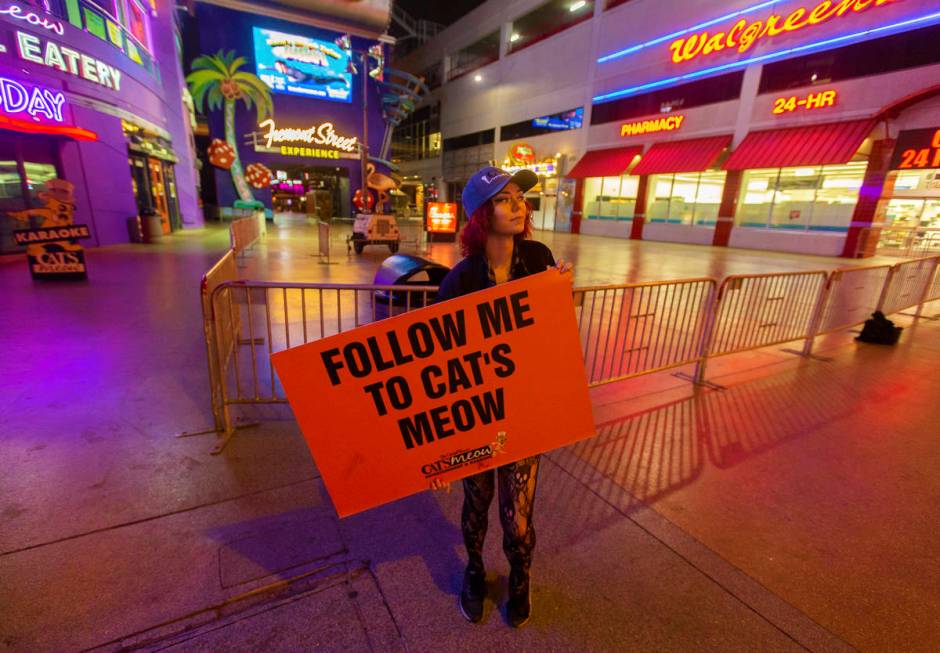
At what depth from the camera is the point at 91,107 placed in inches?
521

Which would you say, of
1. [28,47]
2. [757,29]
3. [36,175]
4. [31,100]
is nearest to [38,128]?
[31,100]

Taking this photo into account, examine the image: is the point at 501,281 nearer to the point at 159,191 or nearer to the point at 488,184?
the point at 488,184

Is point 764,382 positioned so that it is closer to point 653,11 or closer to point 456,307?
point 456,307

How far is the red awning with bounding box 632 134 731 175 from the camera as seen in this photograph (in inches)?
806

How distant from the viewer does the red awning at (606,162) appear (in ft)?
78.8

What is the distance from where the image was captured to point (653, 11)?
72.6ft

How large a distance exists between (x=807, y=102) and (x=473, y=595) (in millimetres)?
23448

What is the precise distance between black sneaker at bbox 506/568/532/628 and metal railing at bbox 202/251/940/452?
2.00 m

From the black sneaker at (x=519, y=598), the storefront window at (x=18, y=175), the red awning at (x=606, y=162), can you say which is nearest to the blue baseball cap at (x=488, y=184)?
the black sneaker at (x=519, y=598)

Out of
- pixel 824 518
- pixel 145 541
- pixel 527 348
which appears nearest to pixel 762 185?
pixel 824 518

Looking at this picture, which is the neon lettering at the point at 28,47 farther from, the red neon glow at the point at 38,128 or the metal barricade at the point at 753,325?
the metal barricade at the point at 753,325

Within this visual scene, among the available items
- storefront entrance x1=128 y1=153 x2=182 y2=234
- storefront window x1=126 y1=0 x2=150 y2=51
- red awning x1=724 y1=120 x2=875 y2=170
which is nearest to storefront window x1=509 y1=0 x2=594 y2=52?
red awning x1=724 y1=120 x2=875 y2=170

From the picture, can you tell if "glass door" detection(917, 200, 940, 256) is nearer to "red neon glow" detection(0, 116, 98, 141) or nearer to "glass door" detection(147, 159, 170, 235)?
"red neon glow" detection(0, 116, 98, 141)

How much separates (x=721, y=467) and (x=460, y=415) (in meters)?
2.64
